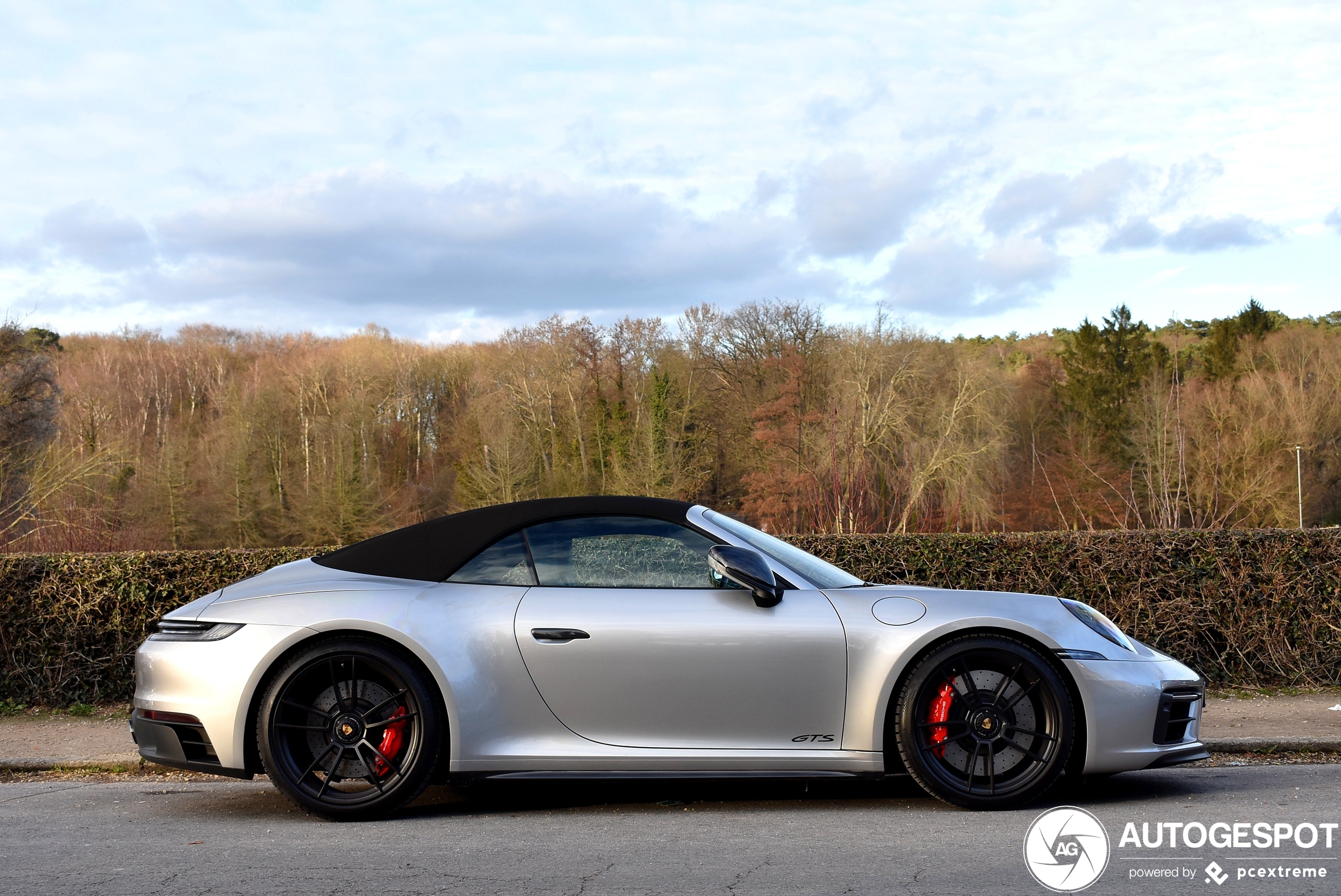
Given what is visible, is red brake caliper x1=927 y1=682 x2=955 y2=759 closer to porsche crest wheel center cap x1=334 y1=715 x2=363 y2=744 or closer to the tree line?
porsche crest wheel center cap x1=334 y1=715 x2=363 y2=744

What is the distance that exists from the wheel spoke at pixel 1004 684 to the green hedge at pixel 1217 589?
367 centimetres

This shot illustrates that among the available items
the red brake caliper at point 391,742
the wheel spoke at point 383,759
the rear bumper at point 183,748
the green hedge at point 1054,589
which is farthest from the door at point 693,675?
the green hedge at point 1054,589

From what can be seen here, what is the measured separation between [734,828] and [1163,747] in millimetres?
1901

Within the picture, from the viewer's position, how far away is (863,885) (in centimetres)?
381

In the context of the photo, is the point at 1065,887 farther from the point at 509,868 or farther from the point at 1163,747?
the point at 509,868

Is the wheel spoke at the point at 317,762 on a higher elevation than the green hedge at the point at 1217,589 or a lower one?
lower

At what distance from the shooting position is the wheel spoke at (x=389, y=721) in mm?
4933

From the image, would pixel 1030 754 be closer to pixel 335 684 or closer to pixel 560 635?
pixel 560 635

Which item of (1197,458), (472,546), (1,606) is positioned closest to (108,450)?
(1,606)

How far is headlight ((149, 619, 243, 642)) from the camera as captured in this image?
502 centimetres

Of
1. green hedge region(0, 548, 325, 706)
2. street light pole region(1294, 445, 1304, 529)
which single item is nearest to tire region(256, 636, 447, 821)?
green hedge region(0, 548, 325, 706)

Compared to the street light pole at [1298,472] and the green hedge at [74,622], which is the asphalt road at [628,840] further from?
the street light pole at [1298,472]

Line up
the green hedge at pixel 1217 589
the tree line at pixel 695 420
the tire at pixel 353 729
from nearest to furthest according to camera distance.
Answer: the tire at pixel 353 729 < the green hedge at pixel 1217 589 < the tree line at pixel 695 420

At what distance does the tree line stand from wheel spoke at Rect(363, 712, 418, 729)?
32729mm
